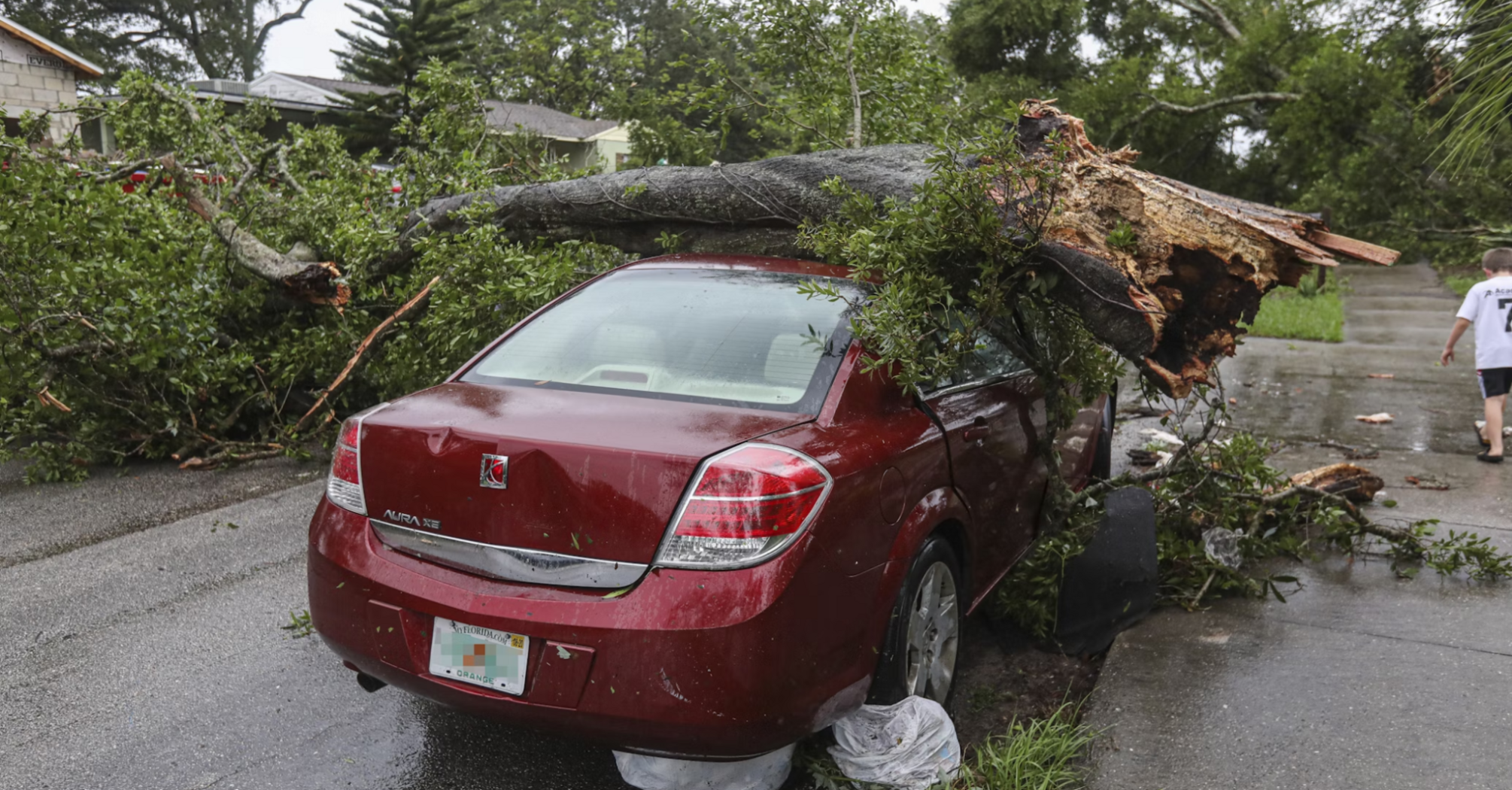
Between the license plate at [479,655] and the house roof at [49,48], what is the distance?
2818cm

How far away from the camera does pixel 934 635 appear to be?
3262mm

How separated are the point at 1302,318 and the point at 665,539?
41.8ft

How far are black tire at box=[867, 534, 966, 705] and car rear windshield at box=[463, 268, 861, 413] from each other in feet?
1.83

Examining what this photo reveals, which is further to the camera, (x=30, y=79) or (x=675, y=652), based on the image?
(x=30, y=79)

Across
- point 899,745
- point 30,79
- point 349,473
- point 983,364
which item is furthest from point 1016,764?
point 30,79

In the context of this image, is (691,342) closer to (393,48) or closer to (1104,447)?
(1104,447)

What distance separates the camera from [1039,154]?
12.6 ft

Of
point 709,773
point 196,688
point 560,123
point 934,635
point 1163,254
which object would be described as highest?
point 560,123

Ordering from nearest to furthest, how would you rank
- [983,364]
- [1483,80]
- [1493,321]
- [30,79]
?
[1483,80] → [983,364] → [1493,321] → [30,79]

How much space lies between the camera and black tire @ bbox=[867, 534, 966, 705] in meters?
2.93

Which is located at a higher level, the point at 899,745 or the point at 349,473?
the point at 349,473

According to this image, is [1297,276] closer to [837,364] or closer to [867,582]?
[837,364]

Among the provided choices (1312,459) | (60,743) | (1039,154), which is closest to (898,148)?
(1039,154)

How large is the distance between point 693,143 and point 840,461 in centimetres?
640
